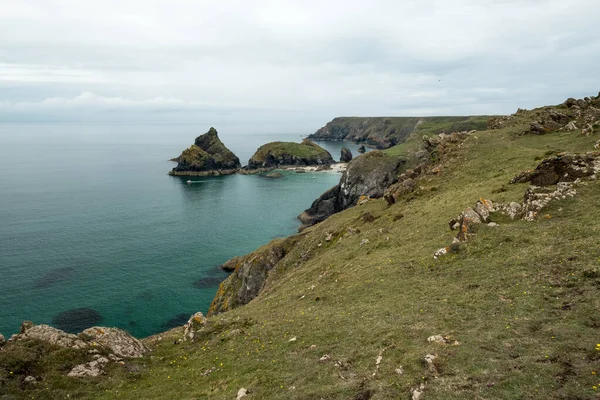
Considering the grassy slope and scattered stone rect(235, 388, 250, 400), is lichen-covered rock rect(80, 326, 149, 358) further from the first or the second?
scattered stone rect(235, 388, 250, 400)

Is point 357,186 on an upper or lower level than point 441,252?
upper

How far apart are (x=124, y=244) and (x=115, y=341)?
76.4m

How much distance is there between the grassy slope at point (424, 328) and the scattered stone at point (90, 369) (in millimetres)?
992

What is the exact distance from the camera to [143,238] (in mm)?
104188

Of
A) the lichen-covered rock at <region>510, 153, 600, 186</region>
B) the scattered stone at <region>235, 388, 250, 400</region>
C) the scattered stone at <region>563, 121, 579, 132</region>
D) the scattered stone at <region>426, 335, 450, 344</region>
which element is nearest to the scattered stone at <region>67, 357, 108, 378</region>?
the scattered stone at <region>235, 388, 250, 400</region>

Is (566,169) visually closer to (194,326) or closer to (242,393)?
(242,393)

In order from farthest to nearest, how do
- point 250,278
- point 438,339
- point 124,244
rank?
point 124,244
point 250,278
point 438,339

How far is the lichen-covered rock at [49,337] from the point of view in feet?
87.6

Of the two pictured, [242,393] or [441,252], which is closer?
[242,393]

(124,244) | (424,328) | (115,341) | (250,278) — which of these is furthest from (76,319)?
(424,328)

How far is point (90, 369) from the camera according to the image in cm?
2595

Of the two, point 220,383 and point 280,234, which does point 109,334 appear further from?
point 280,234

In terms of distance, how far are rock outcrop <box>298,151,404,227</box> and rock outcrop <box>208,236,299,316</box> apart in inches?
2243

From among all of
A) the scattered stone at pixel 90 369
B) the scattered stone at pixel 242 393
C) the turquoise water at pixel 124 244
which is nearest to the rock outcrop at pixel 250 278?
the turquoise water at pixel 124 244
